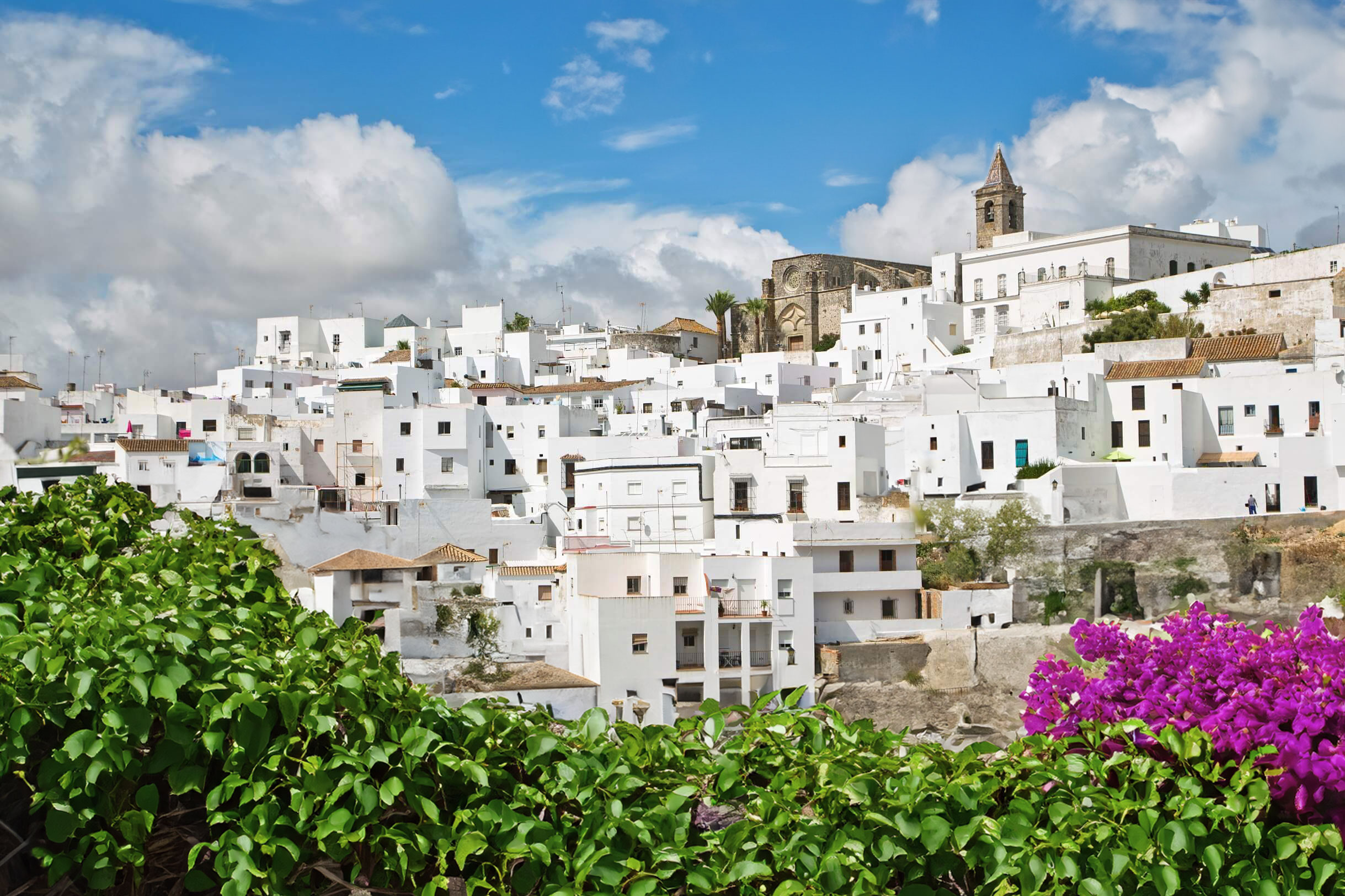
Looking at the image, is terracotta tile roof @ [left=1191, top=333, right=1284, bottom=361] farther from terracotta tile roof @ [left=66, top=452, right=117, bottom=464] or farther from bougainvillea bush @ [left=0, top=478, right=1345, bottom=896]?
bougainvillea bush @ [left=0, top=478, right=1345, bottom=896]

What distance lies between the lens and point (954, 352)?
158ft

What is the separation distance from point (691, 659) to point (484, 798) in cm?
2035

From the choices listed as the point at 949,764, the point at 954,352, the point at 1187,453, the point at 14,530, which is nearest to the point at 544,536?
the point at 1187,453

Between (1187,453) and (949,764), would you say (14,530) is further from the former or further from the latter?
(1187,453)

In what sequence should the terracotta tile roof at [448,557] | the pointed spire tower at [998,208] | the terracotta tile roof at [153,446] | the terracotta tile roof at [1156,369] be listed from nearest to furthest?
the terracotta tile roof at [448,557] < the terracotta tile roof at [153,446] < the terracotta tile roof at [1156,369] < the pointed spire tower at [998,208]

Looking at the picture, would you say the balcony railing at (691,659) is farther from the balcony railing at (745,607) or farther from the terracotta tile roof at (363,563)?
the terracotta tile roof at (363,563)

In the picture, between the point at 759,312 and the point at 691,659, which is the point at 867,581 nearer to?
the point at 691,659

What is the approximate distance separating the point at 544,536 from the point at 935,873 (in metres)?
29.5

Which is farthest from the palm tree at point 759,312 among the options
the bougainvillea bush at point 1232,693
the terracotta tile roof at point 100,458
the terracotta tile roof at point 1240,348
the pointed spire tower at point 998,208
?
the bougainvillea bush at point 1232,693

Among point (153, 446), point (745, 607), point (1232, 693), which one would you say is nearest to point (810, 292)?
point (153, 446)

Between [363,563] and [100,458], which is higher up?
[100,458]

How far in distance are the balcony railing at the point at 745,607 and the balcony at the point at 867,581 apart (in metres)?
1.47

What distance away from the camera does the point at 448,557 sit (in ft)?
94.4

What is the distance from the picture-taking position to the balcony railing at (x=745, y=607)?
81.6 feet
